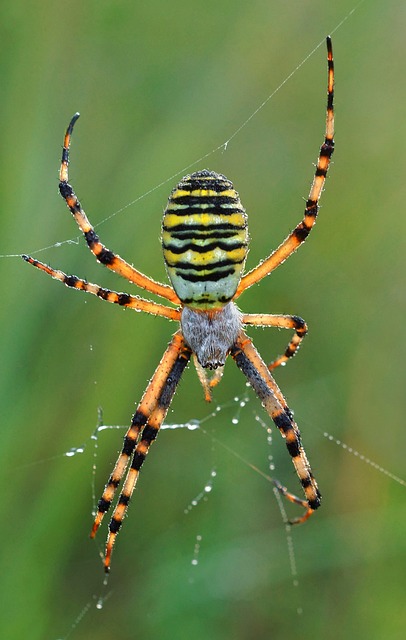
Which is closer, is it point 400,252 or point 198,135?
point 198,135

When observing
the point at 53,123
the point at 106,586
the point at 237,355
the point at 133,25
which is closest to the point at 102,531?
the point at 106,586

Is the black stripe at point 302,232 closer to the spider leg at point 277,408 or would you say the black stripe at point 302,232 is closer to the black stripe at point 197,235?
the black stripe at point 197,235

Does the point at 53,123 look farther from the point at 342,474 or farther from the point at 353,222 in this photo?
the point at 342,474

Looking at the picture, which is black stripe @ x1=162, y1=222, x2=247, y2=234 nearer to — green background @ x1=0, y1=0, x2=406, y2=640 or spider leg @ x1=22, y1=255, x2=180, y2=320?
spider leg @ x1=22, y1=255, x2=180, y2=320

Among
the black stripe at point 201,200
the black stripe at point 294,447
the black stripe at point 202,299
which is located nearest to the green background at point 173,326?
the black stripe at point 294,447

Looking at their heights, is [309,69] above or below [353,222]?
above

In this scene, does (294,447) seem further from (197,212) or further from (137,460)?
(197,212)

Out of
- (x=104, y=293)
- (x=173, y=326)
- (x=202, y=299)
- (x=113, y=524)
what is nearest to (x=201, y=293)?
(x=202, y=299)

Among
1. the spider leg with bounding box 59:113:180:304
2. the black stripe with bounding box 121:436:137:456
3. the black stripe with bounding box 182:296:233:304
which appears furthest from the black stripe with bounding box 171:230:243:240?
the black stripe with bounding box 121:436:137:456
